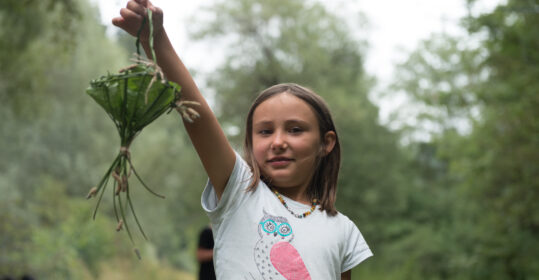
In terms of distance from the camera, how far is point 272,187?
5.98ft

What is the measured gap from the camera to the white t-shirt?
161 centimetres

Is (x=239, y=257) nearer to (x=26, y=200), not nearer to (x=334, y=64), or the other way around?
(x=26, y=200)

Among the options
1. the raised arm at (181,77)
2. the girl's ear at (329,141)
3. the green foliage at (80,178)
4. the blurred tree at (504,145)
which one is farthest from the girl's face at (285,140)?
the green foliage at (80,178)

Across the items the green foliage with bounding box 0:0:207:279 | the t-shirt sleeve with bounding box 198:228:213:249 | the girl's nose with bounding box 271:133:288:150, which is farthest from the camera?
the green foliage with bounding box 0:0:207:279

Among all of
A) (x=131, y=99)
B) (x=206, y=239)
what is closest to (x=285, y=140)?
(x=131, y=99)

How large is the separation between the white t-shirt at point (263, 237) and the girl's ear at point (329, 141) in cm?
28

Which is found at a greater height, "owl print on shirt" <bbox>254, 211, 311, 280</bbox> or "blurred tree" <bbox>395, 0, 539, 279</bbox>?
"blurred tree" <bbox>395, 0, 539, 279</bbox>

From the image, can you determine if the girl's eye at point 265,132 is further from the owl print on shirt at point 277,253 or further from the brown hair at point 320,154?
the owl print on shirt at point 277,253

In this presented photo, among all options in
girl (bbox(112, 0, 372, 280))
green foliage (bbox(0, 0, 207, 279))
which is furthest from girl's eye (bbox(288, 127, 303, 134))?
green foliage (bbox(0, 0, 207, 279))

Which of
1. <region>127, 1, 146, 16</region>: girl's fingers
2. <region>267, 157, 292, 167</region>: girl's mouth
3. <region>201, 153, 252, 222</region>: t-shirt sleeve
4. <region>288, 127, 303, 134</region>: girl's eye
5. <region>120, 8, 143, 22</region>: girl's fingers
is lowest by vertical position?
<region>201, 153, 252, 222</region>: t-shirt sleeve

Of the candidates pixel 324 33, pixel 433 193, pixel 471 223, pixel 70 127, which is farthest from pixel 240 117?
pixel 433 193

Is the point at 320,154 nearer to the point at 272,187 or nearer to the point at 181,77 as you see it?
the point at 272,187

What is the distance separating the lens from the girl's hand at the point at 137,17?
144 cm

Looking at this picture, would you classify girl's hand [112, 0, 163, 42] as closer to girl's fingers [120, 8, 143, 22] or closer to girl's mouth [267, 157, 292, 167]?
girl's fingers [120, 8, 143, 22]
